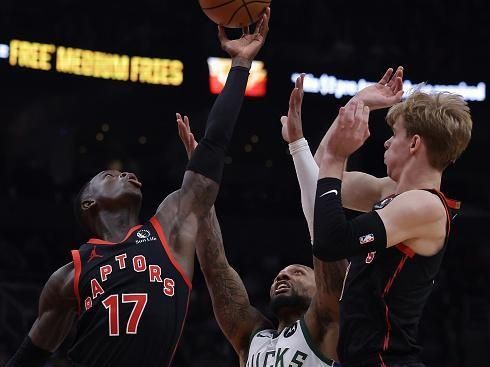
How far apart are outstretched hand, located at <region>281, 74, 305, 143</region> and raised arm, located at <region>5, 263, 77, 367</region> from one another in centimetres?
128

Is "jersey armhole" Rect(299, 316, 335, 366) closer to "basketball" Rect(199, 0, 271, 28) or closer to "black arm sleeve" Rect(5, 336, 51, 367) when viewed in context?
"black arm sleeve" Rect(5, 336, 51, 367)

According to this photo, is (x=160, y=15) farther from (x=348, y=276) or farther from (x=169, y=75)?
(x=348, y=276)

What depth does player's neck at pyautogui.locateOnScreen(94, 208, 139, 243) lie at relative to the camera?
3977 mm

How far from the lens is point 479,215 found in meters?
16.9

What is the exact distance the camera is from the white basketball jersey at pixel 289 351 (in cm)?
431

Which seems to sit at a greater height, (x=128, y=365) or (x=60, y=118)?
→ (x=60, y=118)

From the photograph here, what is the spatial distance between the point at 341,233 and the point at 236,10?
165cm

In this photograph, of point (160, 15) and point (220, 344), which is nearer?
point (220, 344)

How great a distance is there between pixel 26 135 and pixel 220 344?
576 cm

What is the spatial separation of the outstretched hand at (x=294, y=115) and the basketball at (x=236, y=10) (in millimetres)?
435

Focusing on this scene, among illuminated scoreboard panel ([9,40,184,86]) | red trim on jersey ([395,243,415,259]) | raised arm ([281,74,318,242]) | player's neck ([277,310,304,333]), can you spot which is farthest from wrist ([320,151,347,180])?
illuminated scoreboard panel ([9,40,184,86])

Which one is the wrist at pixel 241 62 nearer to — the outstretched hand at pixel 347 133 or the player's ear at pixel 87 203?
the outstretched hand at pixel 347 133

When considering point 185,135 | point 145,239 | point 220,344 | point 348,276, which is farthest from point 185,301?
point 220,344

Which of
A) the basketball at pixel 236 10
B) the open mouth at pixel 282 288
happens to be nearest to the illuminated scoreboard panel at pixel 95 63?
the basketball at pixel 236 10
